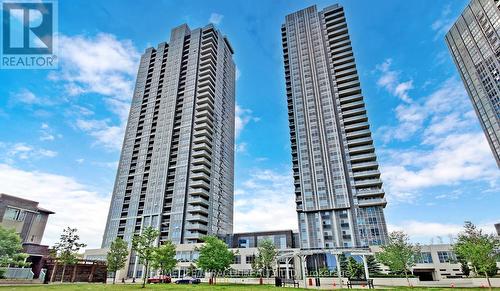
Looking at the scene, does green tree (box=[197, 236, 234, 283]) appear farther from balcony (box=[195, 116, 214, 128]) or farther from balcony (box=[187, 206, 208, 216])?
balcony (box=[195, 116, 214, 128])

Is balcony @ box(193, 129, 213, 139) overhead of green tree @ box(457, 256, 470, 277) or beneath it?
overhead

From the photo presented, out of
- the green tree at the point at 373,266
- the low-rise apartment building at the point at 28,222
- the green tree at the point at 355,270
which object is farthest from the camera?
the green tree at the point at 373,266

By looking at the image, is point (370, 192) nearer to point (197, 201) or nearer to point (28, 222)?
point (197, 201)

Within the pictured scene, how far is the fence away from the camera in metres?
43.0

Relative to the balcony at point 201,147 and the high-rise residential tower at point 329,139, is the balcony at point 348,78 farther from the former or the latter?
the balcony at point 201,147

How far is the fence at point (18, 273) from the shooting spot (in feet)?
141

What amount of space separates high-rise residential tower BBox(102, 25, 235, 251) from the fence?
40800 mm

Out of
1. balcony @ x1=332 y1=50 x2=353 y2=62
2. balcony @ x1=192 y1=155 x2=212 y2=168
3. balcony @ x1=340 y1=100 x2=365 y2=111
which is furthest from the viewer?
balcony @ x1=332 y1=50 x2=353 y2=62

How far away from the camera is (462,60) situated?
104 meters

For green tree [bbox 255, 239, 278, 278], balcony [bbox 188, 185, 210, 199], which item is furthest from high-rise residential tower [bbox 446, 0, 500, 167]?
balcony [bbox 188, 185, 210, 199]

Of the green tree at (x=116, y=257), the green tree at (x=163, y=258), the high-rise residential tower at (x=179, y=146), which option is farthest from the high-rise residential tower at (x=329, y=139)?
the green tree at (x=116, y=257)

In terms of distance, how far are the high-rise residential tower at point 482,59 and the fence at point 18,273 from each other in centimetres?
12793

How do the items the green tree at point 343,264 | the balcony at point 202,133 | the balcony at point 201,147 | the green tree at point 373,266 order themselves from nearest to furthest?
the green tree at point 373,266, the green tree at point 343,264, the balcony at point 201,147, the balcony at point 202,133

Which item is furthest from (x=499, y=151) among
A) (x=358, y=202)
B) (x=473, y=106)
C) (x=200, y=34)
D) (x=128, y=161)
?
(x=128, y=161)
